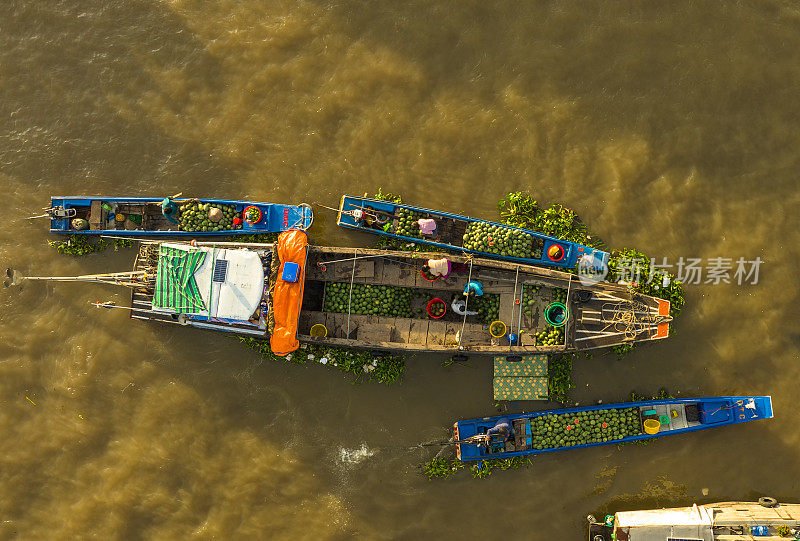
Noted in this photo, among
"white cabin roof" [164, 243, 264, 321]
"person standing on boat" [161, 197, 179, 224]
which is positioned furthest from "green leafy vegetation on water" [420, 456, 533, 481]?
"person standing on boat" [161, 197, 179, 224]

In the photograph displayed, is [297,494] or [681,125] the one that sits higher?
[681,125]

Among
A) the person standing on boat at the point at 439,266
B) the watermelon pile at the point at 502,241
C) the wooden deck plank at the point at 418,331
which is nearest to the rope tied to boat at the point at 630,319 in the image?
the watermelon pile at the point at 502,241

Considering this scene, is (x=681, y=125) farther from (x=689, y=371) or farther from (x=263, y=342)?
(x=263, y=342)

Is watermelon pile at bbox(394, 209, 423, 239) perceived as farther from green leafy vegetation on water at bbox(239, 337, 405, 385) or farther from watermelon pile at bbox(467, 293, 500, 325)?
green leafy vegetation on water at bbox(239, 337, 405, 385)

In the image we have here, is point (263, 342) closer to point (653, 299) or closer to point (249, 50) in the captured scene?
point (249, 50)

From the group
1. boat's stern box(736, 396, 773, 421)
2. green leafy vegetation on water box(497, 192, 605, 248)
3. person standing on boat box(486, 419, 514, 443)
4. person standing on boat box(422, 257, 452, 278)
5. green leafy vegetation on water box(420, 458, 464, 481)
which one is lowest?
green leafy vegetation on water box(420, 458, 464, 481)

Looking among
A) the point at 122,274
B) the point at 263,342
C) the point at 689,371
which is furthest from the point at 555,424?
the point at 122,274

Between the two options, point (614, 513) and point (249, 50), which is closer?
point (614, 513)

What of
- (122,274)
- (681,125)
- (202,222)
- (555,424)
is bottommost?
(555,424)
